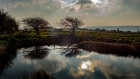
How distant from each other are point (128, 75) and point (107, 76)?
2031 mm

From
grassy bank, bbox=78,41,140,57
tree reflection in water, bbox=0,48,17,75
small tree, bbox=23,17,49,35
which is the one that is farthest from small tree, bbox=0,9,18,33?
grassy bank, bbox=78,41,140,57

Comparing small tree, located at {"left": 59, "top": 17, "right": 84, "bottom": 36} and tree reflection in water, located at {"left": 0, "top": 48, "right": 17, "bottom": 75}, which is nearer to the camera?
tree reflection in water, located at {"left": 0, "top": 48, "right": 17, "bottom": 75}

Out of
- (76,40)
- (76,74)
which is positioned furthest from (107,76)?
(76,40)

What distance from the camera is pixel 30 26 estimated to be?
2130 inches

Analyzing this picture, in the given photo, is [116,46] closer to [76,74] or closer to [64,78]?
[76,74]

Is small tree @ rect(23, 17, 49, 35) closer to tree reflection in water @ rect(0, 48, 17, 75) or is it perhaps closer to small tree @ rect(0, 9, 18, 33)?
small tree @ rect(0, 9, 18, 33)

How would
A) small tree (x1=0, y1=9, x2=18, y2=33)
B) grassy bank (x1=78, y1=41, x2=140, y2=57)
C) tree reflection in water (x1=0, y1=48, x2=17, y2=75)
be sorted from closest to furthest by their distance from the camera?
tree reflection in water (x1=0, y1=48, x2=17, y2=75) < grassy bank (x1=78, y1=41, x2=140, y2=57) < small tree (x1=0, y1=9, x2=18, y2=33)

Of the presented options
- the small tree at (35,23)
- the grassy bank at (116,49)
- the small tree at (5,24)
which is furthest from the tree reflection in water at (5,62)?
the small tree at (35,23)

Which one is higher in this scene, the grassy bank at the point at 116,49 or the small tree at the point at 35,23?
the small tree at the point at 35,23

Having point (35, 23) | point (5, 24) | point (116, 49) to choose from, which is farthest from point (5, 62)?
point (35, 23)

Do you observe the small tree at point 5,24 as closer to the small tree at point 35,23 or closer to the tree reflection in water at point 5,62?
the small tree at point 35,23

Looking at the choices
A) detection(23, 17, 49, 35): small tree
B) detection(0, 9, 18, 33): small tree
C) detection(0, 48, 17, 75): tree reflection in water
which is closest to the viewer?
detection(0, 48, 17, 75): tree reflection in water

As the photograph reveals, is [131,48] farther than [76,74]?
Yes

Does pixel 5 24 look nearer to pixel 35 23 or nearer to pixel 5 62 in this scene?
pixel 35 23
